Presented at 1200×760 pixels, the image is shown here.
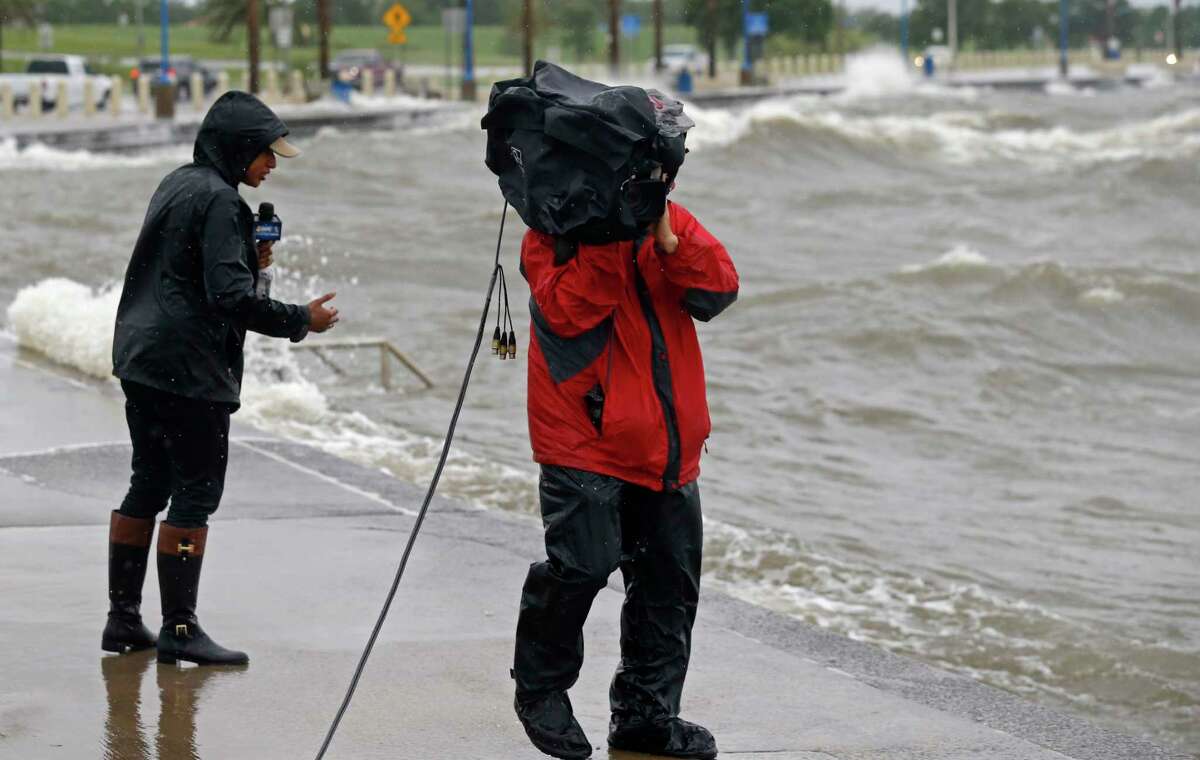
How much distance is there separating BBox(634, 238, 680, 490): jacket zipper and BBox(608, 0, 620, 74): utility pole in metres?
66.0

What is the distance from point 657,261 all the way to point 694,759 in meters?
1.25

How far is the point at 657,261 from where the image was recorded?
4.30m

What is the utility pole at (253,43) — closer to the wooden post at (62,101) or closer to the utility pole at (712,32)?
the wooden post at (62,101)

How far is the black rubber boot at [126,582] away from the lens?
17.4 ft

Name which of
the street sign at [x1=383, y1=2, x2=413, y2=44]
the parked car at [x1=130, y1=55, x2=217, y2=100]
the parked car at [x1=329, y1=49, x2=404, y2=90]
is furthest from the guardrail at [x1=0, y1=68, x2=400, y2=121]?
the street sign at [x1=383, y1=2, x2=413, y2=44]

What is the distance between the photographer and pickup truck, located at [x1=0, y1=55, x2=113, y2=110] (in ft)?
148

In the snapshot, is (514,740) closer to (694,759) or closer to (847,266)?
(694,759)

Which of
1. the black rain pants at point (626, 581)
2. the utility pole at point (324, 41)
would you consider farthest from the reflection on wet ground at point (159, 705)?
the utility pole at point (324, 41)

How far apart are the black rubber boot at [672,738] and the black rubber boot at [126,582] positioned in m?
1.62

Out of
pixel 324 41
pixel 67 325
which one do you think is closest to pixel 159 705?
pixel 67 325

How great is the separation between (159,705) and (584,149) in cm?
197

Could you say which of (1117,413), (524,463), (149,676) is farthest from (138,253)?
(1117,413)

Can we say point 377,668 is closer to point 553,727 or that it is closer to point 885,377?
point 553,727

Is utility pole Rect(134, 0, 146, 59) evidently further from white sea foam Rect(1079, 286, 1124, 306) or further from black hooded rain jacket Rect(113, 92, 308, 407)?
black hooded rain jacket Rect(113, 92, 308, 407)
